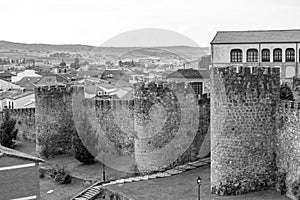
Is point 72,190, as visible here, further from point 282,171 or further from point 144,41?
point 144,41

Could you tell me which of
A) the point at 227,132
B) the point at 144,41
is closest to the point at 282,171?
the point at 227,132

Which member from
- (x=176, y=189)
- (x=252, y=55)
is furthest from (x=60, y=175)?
(x=252, y=55)

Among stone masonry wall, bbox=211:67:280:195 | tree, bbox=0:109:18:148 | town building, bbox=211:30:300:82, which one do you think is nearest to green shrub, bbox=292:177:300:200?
stone masonry wall, bbox=211:67:280:195

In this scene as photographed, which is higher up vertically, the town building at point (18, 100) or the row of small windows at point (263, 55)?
the row of small windows at point (263, 55)

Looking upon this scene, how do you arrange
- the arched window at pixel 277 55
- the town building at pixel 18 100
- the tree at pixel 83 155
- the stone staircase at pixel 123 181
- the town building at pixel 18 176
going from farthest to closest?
the town building at pixel 18 100 < the arched window at pixel 277 55 < the tree at pixel 83 155 < the stone staircase at pixel 123 181 < the town building at pixel 18 176

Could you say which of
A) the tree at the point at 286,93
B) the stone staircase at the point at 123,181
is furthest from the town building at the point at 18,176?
the tree at the point at 286,93

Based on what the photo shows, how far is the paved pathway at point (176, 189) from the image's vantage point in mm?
14922

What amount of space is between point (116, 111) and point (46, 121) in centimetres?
343

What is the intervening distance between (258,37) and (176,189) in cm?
2571

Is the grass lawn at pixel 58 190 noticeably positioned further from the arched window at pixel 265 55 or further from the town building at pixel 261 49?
the arched window at pixel 265 55

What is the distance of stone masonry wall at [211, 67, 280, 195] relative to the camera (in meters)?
14.9

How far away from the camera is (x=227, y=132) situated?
15.1 metres

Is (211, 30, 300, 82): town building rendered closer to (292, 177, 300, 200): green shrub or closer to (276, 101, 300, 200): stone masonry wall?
(276, 101, 300, 200): stone masonry wall

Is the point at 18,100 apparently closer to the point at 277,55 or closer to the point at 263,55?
the point at 263,55
